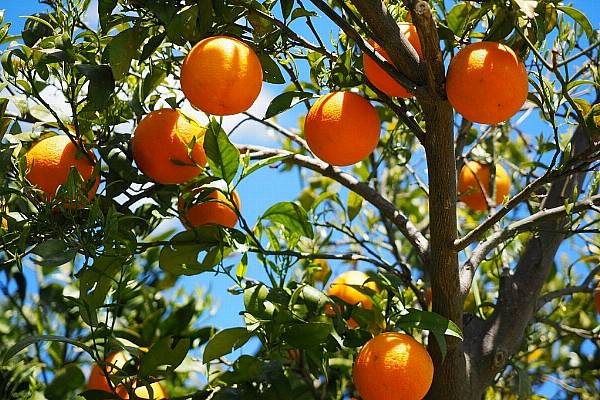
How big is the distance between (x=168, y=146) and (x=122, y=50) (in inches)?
6.0

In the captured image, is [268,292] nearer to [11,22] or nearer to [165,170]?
[165,170]

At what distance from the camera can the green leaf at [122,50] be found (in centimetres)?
107

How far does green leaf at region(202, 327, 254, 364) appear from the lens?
3.80 feet

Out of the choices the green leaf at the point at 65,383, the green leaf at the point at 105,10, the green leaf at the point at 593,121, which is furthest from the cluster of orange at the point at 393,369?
the green leaf at the point at 65,383

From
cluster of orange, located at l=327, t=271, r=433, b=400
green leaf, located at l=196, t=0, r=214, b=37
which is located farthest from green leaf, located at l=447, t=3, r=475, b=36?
cluster of orange, located at l=327, t=271, r=433, b=400

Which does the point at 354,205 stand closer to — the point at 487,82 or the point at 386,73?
the point at 386,73

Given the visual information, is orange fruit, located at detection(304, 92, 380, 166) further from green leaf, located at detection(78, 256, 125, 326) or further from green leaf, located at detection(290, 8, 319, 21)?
green leaf, located at detection(78, 256, 125, 326)

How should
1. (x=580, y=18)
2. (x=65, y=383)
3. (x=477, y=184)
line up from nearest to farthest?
1. (x=580, y=18)
2. (x=65, y=383)
3. (x=477, y=184)

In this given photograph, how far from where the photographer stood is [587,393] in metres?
1.99

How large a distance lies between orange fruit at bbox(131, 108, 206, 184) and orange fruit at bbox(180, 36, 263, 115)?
0.41 ft

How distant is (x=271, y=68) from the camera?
3.74 ft

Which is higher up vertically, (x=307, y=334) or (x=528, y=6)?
(x=528, y=6)

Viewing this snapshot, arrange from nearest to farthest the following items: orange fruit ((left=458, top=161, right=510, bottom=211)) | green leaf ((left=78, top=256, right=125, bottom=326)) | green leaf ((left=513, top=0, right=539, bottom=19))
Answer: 1. green leaf ((left=513, top=0, right=539, bottom=19))
2. green leaf ((left=78, top=256, right=125, bottom=326))
3. orange fruit ((left=458, top=161, right=510, bottom=211))

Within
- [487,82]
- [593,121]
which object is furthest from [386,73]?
[593,121]
